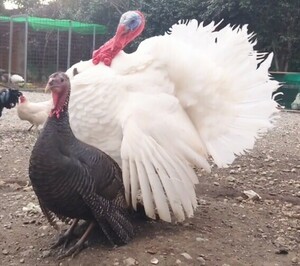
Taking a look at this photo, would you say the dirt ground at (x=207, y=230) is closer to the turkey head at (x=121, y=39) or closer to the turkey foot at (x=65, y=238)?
the turkey foot at (x=65, y=238)

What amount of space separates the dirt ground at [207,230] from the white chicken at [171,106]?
214mm

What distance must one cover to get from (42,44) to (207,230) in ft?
48.7

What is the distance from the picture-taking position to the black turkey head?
3.24 metres

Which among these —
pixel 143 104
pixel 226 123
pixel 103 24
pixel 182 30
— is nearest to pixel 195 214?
pixel 226 123

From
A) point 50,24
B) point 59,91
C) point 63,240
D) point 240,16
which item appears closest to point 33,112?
point 63,240

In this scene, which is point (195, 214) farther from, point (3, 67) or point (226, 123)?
point (3, 67)

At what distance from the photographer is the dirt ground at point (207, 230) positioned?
3303 millimetres

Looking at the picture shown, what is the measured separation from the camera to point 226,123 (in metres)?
3.90

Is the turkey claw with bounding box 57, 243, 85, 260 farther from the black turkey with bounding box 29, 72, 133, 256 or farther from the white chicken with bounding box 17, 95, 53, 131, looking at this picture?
the white chicken with bounding box 17, 95, 53, 131

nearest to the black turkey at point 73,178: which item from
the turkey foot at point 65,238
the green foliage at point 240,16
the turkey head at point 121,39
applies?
the turkey foot at point 65,238

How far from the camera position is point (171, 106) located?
3.58 meters

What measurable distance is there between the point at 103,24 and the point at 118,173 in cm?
1704

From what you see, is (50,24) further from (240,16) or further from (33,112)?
(33,112)

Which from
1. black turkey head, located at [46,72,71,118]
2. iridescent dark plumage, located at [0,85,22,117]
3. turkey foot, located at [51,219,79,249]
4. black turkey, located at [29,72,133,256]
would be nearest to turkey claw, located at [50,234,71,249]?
turkey foot, located at [51,219,79,249]
